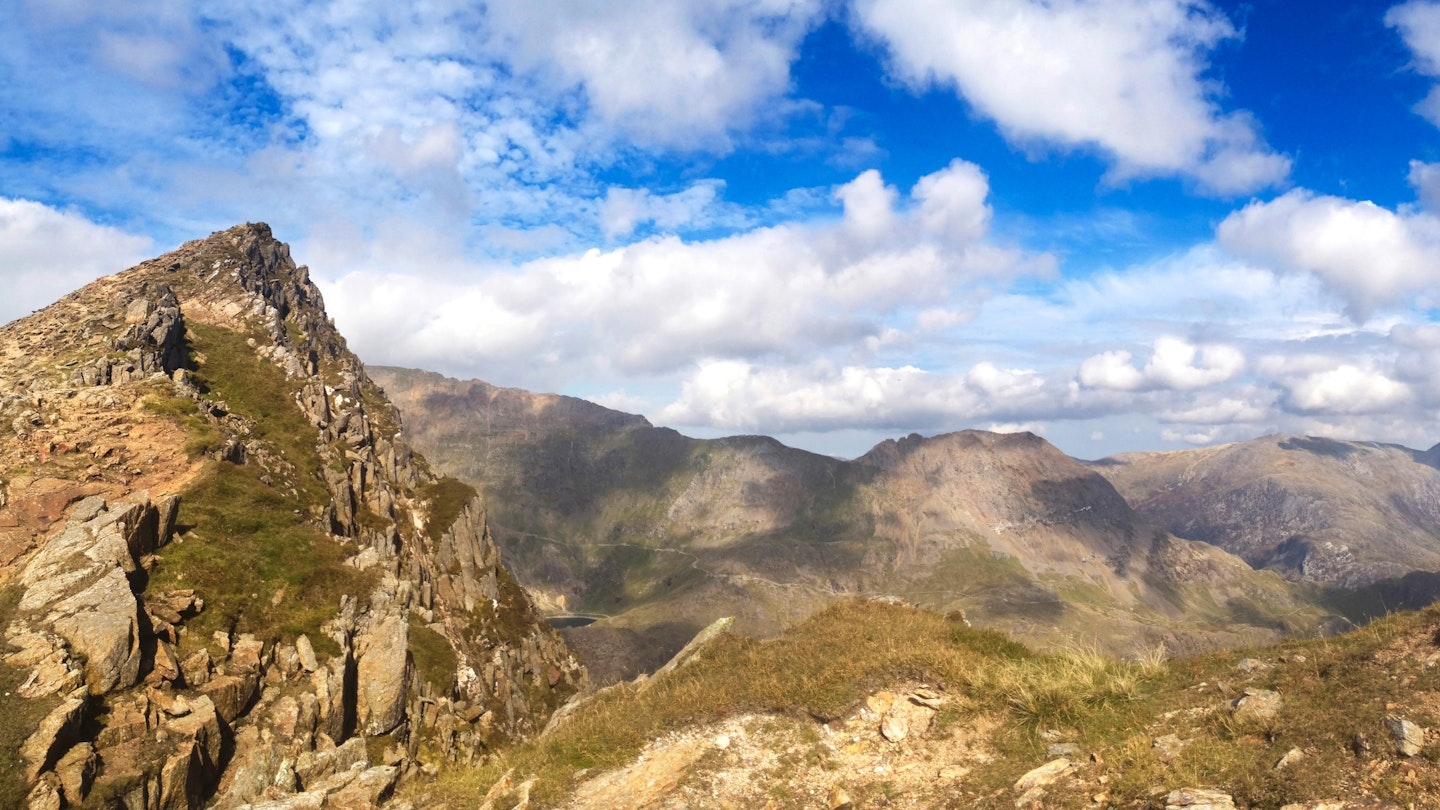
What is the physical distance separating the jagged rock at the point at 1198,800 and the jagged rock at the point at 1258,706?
3.23 metres

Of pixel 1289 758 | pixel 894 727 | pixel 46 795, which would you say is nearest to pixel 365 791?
pixel 46 795

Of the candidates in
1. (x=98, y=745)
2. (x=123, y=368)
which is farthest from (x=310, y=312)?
(x=98, y=745)

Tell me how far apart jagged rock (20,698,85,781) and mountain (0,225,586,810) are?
2.1 inches

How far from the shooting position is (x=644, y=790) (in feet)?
52.9

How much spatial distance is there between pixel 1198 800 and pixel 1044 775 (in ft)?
9.72

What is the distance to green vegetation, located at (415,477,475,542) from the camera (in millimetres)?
71812

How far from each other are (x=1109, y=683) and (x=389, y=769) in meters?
18.3

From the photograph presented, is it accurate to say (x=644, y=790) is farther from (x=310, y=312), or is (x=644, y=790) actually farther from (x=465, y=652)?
(x=310, y=312)

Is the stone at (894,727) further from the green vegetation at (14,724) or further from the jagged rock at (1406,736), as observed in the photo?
the green vegetation at (14,724)

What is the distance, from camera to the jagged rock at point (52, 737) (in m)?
19.0

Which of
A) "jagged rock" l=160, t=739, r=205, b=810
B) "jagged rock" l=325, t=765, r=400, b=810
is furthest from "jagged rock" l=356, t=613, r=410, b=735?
"jagged rock" l=325, t=765, r=400, b=810

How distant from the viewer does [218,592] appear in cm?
3122

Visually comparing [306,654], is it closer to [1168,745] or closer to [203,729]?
[203,729]

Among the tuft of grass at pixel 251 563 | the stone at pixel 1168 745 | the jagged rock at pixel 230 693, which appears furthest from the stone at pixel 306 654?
the stone at pixel 1168 745
